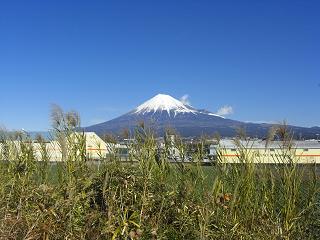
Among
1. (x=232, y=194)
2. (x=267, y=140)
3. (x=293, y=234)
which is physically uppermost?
(x=267, y=140)

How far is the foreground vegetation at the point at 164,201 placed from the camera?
18.4 feet

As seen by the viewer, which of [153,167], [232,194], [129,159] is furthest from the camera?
[129,159]

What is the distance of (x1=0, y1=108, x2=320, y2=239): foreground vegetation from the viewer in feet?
18.4

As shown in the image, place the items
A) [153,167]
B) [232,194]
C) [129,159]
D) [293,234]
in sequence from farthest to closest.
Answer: [129,159] < [153,167] < [232,194] < [293,234]

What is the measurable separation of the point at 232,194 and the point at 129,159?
5.20 ft

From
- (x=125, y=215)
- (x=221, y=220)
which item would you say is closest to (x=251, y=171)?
(x=221, y=220)

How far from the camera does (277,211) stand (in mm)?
5805

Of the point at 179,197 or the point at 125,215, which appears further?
the point at 179,197

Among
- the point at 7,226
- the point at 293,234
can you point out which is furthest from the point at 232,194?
the point at 7,226

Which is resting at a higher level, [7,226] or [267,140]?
[267,140]

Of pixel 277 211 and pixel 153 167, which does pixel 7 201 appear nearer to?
pixel 153 167

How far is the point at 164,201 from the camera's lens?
19.9 feet

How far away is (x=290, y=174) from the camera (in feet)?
19.0

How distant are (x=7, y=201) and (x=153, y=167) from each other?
186 centimetres
